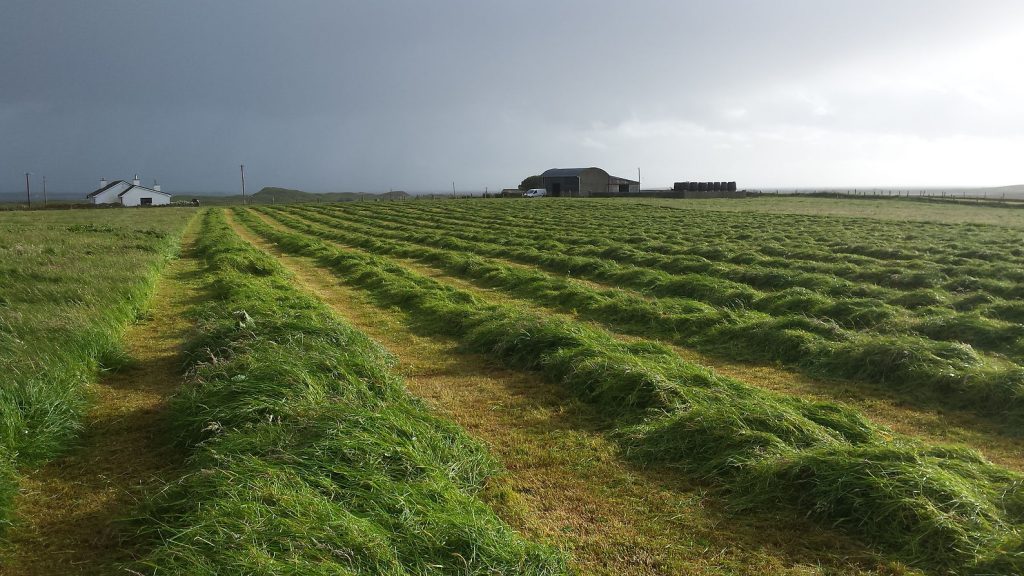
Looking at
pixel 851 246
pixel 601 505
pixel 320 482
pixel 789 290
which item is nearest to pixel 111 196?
pixel 851 246

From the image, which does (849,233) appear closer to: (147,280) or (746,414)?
(746,414)

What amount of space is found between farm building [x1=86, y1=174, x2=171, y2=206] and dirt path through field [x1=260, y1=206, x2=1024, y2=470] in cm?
10171

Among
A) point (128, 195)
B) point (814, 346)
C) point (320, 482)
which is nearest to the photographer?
point (320, 482)

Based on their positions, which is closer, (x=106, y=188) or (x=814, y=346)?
(x=814, y=346)

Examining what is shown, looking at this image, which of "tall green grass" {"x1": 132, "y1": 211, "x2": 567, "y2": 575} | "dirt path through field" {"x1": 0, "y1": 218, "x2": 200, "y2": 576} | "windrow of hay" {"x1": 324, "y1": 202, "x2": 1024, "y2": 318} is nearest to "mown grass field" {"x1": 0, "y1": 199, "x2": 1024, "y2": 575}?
"tall green grass" {"x1": 132, "y1": 211, "x2": 567, "y2": 575}

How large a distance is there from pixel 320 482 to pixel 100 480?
207cm

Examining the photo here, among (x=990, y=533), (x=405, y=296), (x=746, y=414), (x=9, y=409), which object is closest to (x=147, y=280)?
(x=405, y=296)

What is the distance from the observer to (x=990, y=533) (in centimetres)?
381

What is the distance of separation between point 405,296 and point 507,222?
23.8 meters

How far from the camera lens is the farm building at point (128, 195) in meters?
91.6

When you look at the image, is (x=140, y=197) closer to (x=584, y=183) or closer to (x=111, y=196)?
(x=111, y=196)

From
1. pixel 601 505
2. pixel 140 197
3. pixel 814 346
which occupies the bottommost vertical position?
pixel 601 505

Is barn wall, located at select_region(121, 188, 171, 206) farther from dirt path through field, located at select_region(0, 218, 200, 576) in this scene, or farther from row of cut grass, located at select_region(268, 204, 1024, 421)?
dirt path through field, located at select_region(0, 218, 200, 576)

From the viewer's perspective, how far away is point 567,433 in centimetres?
587
